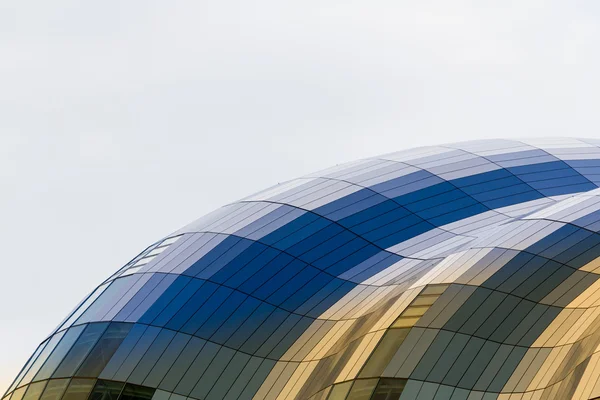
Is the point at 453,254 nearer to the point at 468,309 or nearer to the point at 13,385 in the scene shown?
the point at 468,309

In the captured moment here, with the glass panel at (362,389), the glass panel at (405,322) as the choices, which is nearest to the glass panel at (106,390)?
the glass panel at (362,389)

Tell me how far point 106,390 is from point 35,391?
5.05 m

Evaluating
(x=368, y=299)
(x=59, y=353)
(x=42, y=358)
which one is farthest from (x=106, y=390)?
(x=368, y=299)

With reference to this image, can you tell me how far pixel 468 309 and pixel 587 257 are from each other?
541 centimetres

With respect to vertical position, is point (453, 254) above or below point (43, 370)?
above

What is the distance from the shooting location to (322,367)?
150 ft

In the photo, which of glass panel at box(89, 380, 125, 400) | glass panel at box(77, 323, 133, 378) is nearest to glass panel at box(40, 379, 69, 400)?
glass panel at box(77, 323, 133, 378)

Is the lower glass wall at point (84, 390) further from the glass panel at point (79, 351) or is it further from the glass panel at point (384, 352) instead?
the glass panel at point (384, 352)

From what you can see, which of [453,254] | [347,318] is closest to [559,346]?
[453,254]

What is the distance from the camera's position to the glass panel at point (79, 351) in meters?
48.3

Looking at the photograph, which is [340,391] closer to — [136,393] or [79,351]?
[136,393]

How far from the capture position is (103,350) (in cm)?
4753

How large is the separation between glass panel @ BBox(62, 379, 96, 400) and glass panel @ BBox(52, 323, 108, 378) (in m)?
0.73

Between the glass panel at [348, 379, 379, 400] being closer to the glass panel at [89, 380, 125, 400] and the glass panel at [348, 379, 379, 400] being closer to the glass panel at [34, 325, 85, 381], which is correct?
the glass panel at [89, 380, 125, 400]
